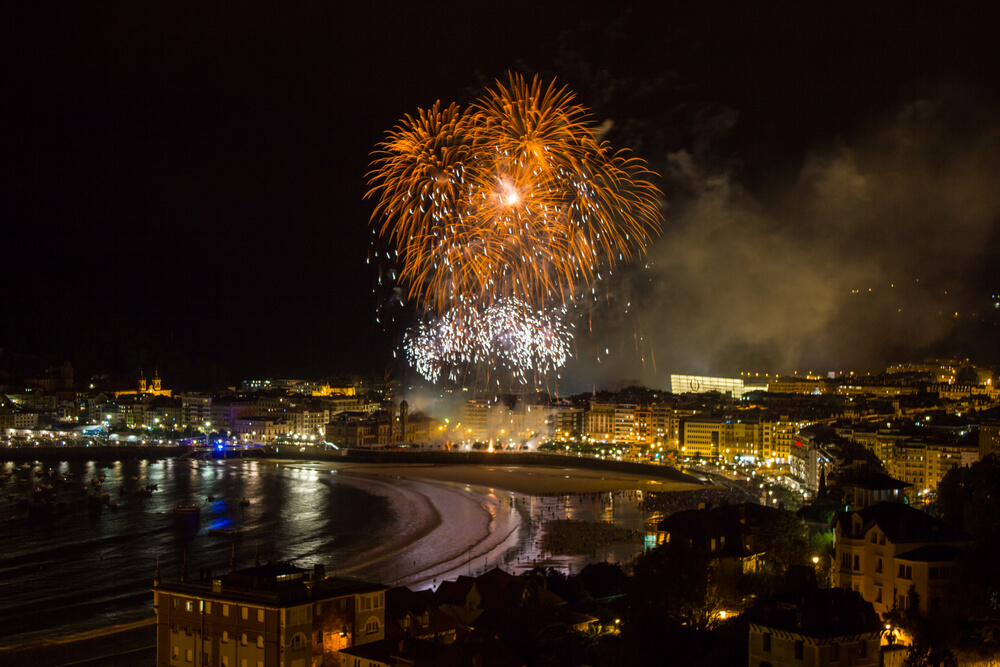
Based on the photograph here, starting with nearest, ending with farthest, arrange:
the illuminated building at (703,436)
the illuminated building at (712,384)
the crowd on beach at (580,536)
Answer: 1. the crowd on beach at (580,536)
2. the illuminated building at (703,436)
3. the illuminated building at (712,384)

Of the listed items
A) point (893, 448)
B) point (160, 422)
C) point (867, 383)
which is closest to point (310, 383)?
point (160, 422)

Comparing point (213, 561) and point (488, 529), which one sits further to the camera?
point (488, 529)

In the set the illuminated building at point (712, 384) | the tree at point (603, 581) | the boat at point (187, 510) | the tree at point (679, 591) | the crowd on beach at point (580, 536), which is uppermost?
the illuminated building at point (712, 384)

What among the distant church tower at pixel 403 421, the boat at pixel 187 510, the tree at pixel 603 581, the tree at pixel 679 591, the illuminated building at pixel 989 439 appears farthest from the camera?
the distant church tower at pixel 403 421

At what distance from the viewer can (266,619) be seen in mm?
6129

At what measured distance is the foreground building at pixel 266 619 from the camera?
6.13 m

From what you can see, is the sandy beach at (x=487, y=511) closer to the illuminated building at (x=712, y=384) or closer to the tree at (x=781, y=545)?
the tree at (x=781, y=545)

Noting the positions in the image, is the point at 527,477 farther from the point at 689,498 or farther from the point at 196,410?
the point at 196,410

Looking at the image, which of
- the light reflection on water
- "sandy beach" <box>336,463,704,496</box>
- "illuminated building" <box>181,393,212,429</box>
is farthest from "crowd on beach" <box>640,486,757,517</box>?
"illuminated building" <box>181,393,212,429</box>

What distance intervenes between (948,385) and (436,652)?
3440 cm

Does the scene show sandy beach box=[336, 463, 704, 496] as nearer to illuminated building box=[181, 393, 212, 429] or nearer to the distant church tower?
the distant church tower

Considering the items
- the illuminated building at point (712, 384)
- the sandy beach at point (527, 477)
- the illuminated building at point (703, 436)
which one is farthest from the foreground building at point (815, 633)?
the illuminated building at point (712, 384)

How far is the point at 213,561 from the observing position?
1484cm

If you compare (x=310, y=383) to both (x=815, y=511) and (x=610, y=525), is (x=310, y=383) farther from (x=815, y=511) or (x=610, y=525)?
(x=815, y=511)
